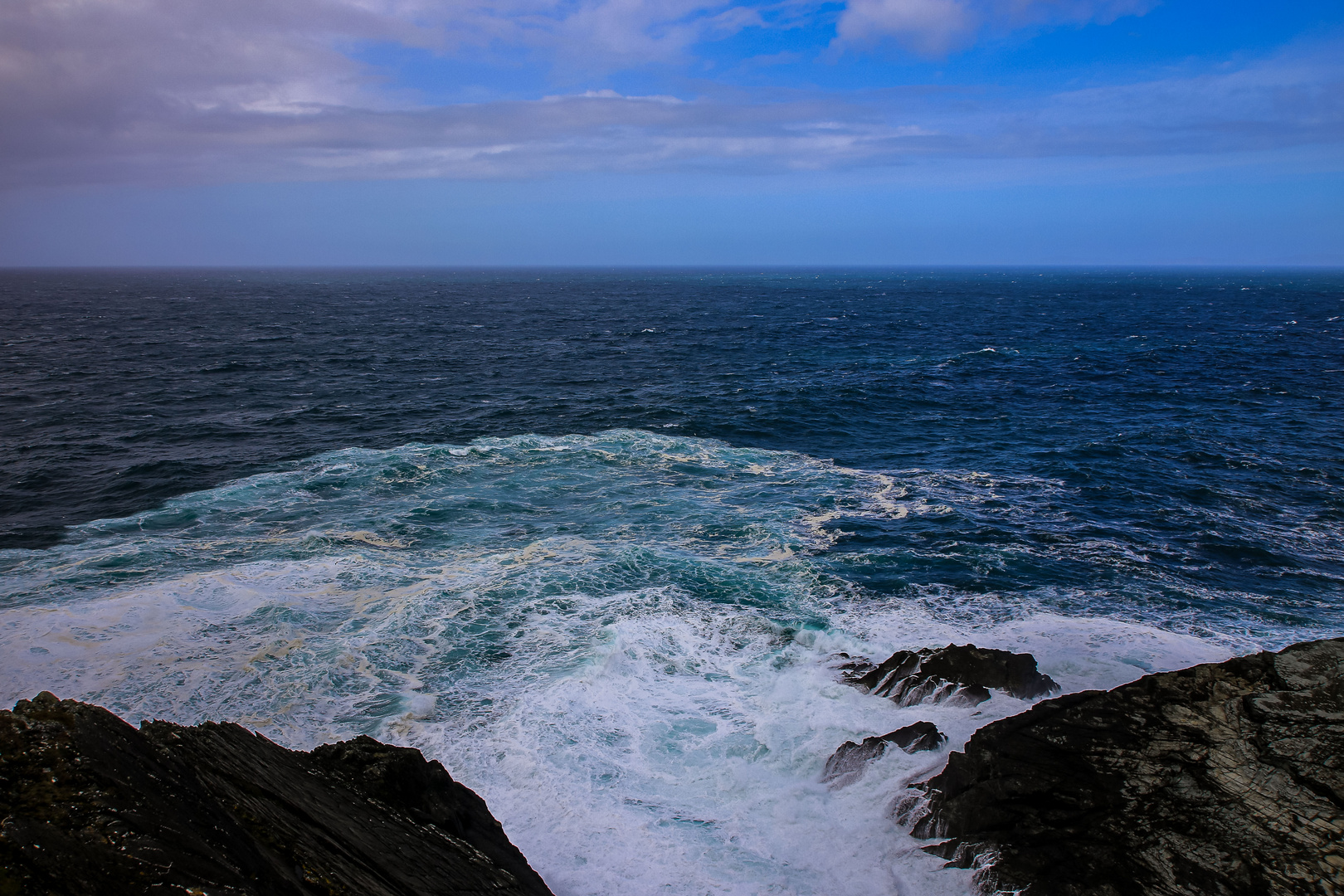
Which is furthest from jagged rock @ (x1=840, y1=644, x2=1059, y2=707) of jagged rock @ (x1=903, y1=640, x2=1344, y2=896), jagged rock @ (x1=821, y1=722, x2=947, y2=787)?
→ jagged rock @ (x1=903, y1=640, x2=1344, y2=896)

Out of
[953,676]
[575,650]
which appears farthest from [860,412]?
[575,650]

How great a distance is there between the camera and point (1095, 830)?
489 inches

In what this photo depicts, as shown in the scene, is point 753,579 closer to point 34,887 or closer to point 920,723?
point 920,723

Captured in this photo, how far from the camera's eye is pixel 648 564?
81.1 feet

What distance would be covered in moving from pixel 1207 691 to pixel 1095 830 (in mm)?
3636

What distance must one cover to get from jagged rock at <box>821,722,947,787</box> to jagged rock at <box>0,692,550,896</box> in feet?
21.9

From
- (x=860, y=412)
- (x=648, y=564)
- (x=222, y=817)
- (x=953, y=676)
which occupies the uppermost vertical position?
(x=222, y=817)

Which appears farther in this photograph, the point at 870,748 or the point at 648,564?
the point at 648,564

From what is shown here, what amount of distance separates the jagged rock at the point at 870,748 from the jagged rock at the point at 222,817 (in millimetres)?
6671

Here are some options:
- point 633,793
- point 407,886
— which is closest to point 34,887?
point 407,886

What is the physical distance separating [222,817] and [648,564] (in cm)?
1683

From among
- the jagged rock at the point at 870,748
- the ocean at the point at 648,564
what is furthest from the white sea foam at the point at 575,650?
the jagged rock at the point at 870,748

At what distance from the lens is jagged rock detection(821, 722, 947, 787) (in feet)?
50.3

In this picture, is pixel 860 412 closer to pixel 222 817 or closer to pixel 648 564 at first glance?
pixel 648 564
